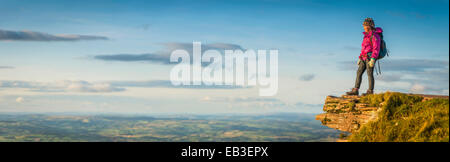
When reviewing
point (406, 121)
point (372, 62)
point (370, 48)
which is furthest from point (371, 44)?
point (406, 121)

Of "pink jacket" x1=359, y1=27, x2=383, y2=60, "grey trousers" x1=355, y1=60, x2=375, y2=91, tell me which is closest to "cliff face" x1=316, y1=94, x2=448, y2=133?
"grey trousers" x1=355, y1=60, x2=375, y2=91

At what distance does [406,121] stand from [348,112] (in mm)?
2971

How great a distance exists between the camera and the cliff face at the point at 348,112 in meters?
16.5

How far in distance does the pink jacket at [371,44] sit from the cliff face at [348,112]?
235 cm

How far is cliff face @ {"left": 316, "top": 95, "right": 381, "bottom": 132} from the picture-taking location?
1669 centimetres

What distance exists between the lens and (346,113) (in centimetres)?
1742

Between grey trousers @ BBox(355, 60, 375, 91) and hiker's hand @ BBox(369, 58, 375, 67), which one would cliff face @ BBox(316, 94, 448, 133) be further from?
hiker's hand @ BBox(369, 58, 375, 67)

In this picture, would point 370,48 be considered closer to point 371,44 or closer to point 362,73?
point 371,44

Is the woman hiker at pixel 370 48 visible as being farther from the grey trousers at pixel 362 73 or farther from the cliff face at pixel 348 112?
the cliff face at pixel 348 112

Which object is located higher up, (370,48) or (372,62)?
(370,48)
